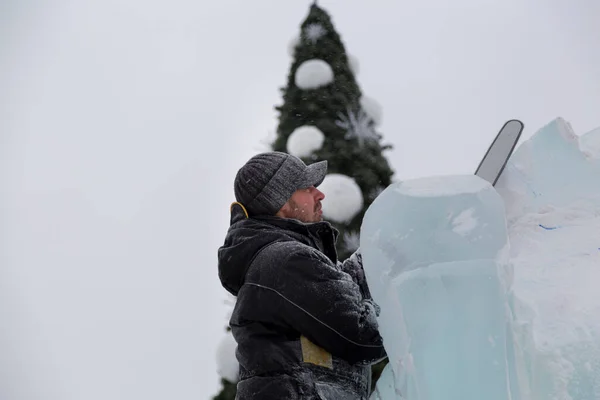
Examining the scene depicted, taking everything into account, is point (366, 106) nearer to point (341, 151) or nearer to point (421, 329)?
point (341, 151)

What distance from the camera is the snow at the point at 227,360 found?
4176mm

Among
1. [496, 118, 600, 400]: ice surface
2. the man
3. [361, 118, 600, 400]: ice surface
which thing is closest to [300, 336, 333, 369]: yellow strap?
the man

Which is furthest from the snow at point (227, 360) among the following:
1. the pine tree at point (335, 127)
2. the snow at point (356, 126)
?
the snow at point (356, 126)

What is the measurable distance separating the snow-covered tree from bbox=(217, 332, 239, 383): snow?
93cm

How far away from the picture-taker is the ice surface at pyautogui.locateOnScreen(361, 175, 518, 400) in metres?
1.29

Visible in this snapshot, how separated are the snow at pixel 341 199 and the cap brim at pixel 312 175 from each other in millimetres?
2419

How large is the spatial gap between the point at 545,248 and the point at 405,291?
14.0 inches

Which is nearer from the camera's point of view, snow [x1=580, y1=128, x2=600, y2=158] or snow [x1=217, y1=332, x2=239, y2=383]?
snow [x1=580, y1=128, x2=600, y2=158]

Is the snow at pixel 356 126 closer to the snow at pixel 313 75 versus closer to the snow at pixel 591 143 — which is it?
the snow at pixel 313 75

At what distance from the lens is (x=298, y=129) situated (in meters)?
4.82

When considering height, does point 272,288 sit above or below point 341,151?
above

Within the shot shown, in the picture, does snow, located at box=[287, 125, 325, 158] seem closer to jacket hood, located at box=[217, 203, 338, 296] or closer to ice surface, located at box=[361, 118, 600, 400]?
jacket hood, located at box=[217, 203, 338, 296]

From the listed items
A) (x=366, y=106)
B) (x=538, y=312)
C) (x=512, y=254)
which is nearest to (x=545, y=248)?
(x=512, y=254)

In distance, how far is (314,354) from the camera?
157cm
